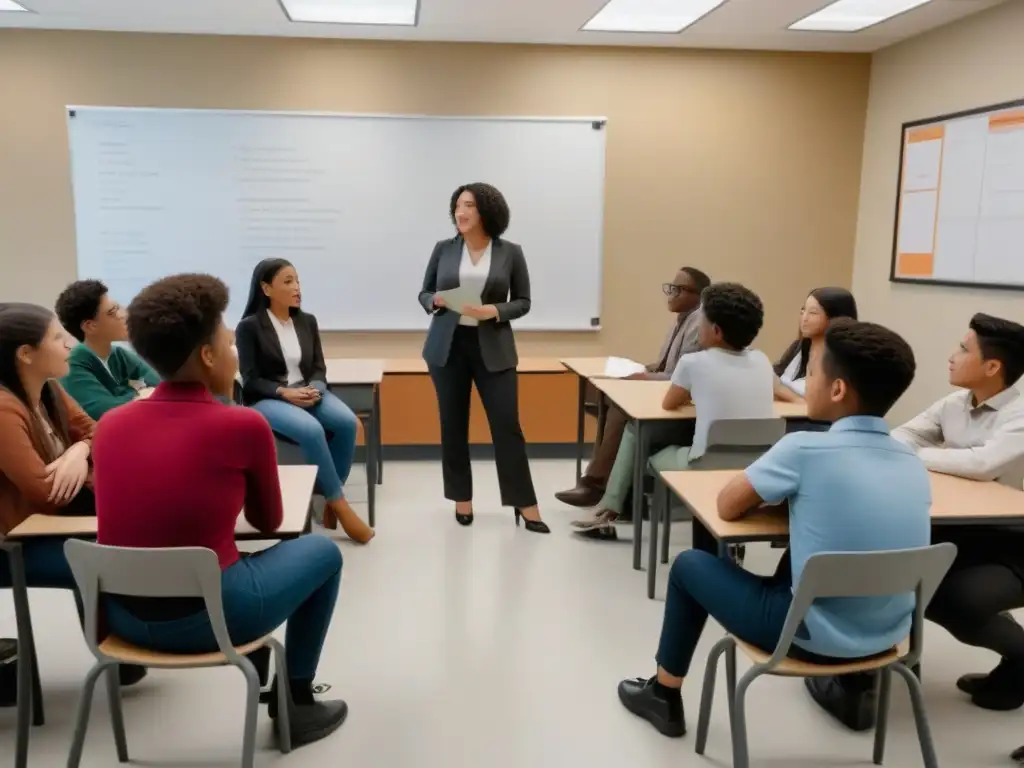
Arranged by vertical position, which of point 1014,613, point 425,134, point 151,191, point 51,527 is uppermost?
point 425,134

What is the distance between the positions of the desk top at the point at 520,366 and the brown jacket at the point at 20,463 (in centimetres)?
307

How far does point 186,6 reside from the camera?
14.7 ft

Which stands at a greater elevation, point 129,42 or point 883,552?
point 129,42

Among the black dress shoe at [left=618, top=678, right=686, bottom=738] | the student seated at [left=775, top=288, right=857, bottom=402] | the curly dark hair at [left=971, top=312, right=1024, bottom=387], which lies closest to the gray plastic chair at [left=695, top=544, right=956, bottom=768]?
the black dress shoe at [left=618, top=678, right=686, bottom=738]

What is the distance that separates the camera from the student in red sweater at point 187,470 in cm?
170

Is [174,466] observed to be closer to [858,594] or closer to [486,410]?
[858,594]

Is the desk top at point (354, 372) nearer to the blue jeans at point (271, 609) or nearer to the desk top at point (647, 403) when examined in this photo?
the desk top at point (647, 403)

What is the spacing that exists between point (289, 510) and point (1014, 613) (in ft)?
9.31

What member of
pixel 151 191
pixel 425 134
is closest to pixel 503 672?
pixel 425 134

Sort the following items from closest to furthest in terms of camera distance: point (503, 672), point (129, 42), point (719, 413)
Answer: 1. point (503, 672)
2. point (719, 413)
3. point (129, 42)

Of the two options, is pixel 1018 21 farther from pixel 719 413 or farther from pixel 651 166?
pixel 719 413

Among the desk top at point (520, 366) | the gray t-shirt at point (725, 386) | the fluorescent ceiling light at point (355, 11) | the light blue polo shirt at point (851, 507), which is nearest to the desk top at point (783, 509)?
the light blue polo shirt at point (851, 507)

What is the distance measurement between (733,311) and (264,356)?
218 centimetres

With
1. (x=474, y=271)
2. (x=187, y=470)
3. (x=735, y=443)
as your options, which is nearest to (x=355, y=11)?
(x=474, y=271)
